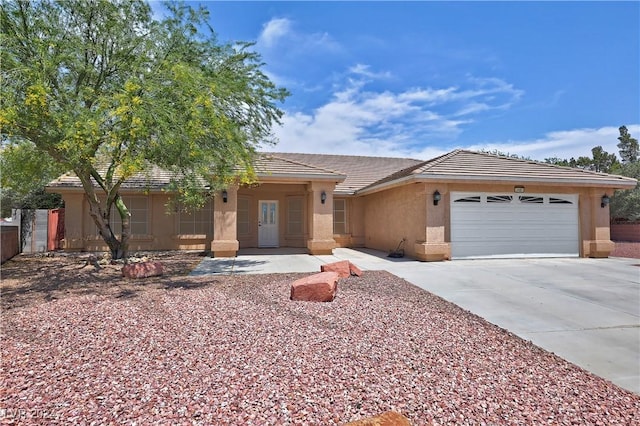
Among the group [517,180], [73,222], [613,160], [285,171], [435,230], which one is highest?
[613,160]

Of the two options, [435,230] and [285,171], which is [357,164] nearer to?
[285,171]

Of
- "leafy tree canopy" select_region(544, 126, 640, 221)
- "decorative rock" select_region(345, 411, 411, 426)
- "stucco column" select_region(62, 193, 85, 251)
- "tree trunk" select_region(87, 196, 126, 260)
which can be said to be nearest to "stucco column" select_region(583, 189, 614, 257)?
"decorative rock" select_region(345, 411, 411, 426)

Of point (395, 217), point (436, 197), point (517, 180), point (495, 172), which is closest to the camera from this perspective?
point (436, 197)

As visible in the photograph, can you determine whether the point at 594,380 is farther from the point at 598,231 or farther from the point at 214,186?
the point at 598,231

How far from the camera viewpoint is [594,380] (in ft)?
11.4

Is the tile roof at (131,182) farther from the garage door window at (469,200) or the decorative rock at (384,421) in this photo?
the decorative rock at (384,421)

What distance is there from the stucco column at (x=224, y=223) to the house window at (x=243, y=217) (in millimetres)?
3477

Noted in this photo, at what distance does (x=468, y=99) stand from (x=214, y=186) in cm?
1220

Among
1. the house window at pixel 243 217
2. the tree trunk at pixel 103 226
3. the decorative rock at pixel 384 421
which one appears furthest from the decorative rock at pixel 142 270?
the decorative rock at pixel 384 421

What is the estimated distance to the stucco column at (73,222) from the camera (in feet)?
48.1

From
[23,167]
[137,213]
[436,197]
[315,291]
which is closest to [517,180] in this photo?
[436,197]

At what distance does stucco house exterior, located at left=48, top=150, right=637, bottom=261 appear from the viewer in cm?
1212

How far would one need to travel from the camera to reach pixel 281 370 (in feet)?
11.7

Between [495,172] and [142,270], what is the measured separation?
1162 cm
